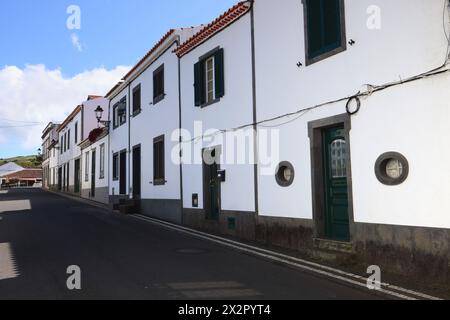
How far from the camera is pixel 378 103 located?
7.30 metres

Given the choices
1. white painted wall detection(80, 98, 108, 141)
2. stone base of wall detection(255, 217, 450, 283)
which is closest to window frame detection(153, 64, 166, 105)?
stone base of wall detection(255, 217, 450, 283)

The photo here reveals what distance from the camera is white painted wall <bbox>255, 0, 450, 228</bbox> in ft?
20.9

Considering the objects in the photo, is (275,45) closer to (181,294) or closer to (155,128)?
(181,294)

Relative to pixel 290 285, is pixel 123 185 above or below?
above

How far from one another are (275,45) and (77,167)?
28370mm

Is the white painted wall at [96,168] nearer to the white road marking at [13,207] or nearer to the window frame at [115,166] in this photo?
the window frame at [115,166]

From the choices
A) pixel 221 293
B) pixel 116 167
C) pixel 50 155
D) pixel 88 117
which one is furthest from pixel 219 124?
pixel 50 155

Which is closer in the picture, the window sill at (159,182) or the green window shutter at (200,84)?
the green window shutter at (200,84)

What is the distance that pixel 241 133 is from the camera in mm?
11250

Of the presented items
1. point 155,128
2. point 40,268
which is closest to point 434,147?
point 40,268

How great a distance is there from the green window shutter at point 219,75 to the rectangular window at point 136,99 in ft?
25.0

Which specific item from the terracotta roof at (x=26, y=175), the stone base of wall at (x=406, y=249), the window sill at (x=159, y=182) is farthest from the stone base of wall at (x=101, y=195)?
the terracotta roof at (x=26, y=175)

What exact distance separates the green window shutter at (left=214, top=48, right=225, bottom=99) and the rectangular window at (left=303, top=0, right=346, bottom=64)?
3622 millimetres

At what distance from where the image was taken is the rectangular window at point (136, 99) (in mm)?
19406
